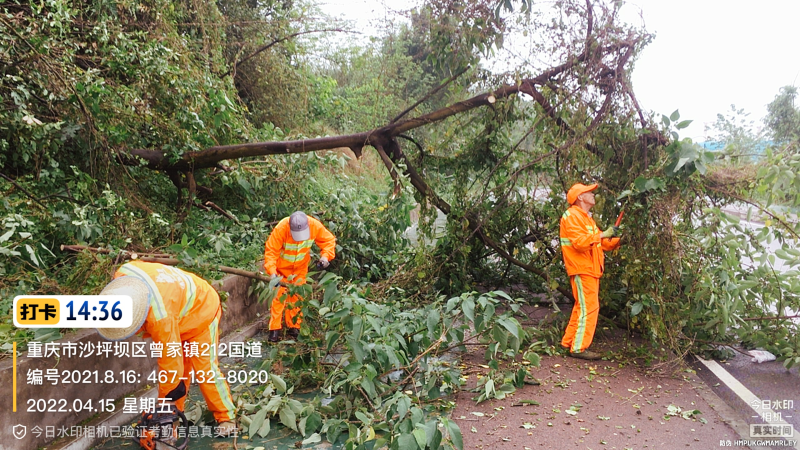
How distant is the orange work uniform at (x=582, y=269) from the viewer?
5281 millimetres

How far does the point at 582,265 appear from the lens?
17.6 ft

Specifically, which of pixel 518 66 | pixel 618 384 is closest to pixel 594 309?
pixel 618 384

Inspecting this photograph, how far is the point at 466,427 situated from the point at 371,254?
4067 millimetres

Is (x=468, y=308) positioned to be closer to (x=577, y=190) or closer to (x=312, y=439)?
(x=312, y=439)

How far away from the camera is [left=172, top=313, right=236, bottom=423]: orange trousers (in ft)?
11.6

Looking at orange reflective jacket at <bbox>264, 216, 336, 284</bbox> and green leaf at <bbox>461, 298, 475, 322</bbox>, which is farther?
orange reflective jacket at <bbox>264, 216, 336, 284</bbox>

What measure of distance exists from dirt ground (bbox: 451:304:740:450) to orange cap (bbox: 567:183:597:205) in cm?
151

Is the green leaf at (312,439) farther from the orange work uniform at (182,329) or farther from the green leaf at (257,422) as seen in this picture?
the orange work uniform at (182,329)

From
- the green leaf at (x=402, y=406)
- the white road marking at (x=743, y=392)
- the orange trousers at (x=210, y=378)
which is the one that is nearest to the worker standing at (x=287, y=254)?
the orange trousers at (x=210, y=378)

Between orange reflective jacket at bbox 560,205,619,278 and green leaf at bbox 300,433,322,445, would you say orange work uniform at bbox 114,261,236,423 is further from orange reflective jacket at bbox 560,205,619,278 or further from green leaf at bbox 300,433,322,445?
orange reflective jacket at bbox 560,205,619,278

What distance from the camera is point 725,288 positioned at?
461 centimetres

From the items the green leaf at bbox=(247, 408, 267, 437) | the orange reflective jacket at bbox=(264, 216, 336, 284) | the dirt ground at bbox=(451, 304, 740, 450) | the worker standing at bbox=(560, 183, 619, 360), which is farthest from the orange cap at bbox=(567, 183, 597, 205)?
the green leaf at bbox=(247, 408, 267, 437)

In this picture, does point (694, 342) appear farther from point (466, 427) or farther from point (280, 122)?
point (280, 122)

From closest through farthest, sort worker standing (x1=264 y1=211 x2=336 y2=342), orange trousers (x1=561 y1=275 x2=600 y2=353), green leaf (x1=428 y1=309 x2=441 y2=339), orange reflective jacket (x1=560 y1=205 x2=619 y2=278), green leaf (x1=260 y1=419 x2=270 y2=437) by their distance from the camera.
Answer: green leaf (x1=260 y1=419 x2=270 y2=437) < green leaf (x1=428 y1=309 x2=441 y2=339) < orange reflective jacket (x1=560 y1=205 x2=619 y2=278) < orange trousers (x1=561 y1=275 x2=600 y2=353) < worker standing (x1=264 y1=211 x2=336 y2=342)
